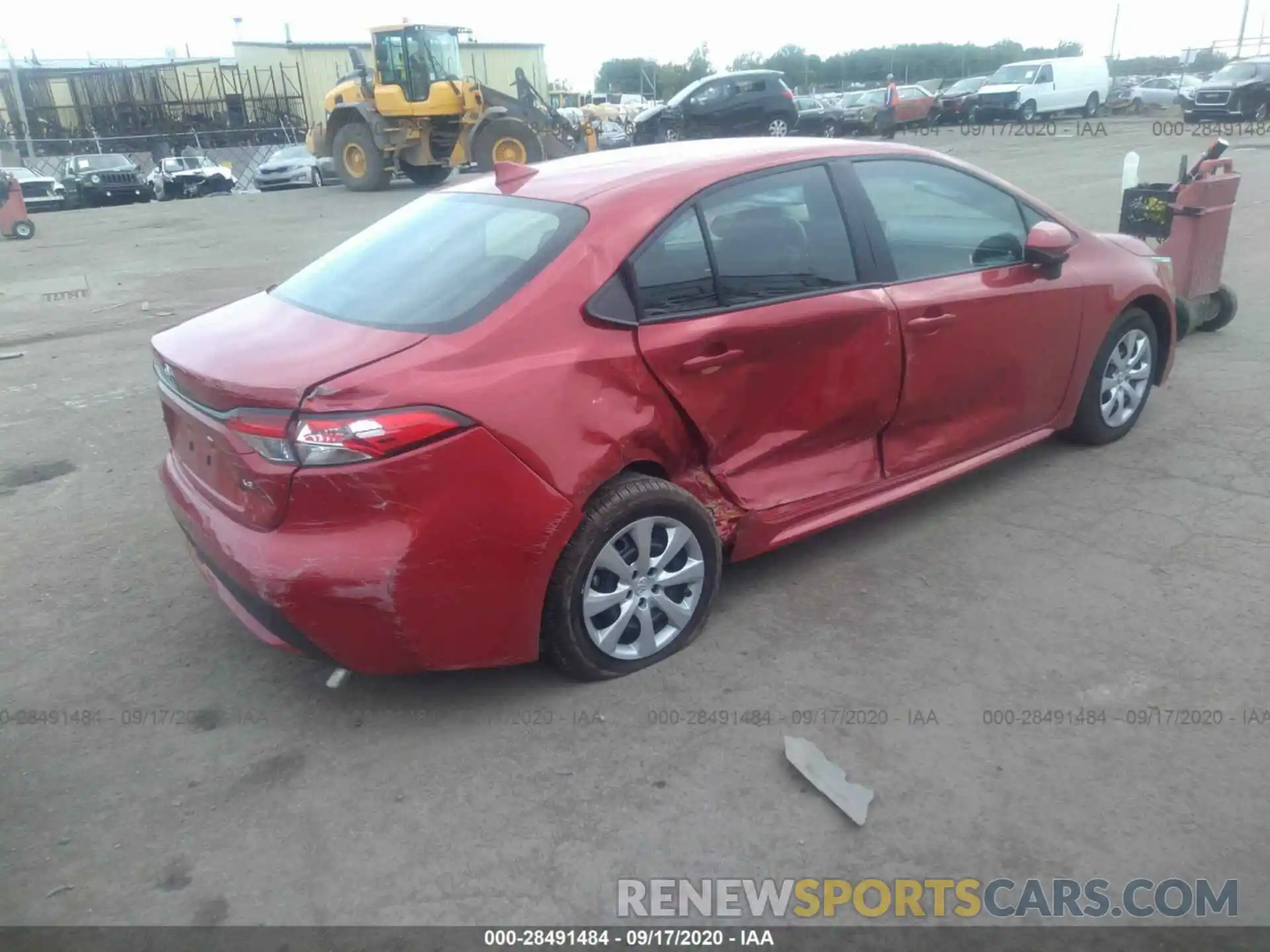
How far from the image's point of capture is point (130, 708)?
3.35 metres

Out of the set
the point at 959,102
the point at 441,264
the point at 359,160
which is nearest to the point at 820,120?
the point at 959,102

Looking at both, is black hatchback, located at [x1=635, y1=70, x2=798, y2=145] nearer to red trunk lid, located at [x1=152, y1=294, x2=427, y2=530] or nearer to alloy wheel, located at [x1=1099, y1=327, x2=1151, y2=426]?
alloy wheel, located at [x1=1099, y1=327, x2=1151, y2=426]

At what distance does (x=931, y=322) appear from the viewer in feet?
13.1

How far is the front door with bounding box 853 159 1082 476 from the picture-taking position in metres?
4.02

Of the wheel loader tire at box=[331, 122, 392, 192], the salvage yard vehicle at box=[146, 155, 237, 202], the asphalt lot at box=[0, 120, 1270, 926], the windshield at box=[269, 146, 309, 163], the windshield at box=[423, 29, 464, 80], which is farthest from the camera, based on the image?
the windshield at box=[269, 146, 309, 163]

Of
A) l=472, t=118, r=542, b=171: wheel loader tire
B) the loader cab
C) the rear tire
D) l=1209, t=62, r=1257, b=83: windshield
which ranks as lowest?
the rear tire

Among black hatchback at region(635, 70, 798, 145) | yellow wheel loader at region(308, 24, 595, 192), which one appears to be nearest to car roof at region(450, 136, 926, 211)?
yellow wheel loader at region(308, 24, 595, 192)

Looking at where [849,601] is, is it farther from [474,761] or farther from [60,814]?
[60,814]

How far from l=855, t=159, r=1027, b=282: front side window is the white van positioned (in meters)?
31.3

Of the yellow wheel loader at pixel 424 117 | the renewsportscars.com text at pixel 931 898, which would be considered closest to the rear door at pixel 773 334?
the renewsportscars.com text at pixel 931 898

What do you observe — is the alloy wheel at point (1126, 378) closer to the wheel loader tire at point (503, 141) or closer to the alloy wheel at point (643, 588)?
the alloy wheel at point (643, 588)

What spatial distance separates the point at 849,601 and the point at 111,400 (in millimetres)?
5231

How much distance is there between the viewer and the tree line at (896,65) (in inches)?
2308

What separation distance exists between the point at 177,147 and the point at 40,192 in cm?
1385
